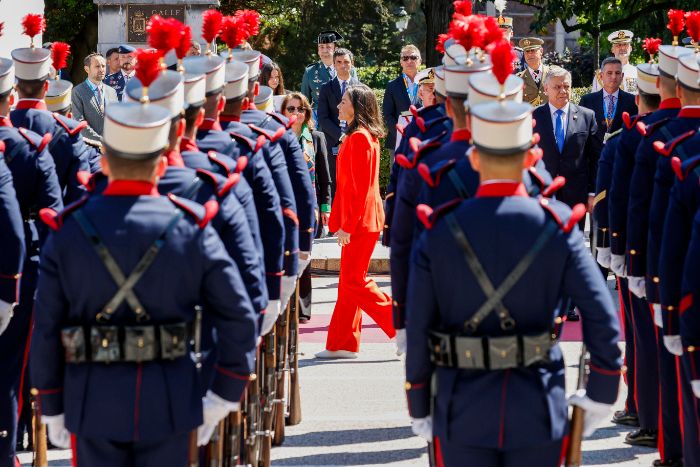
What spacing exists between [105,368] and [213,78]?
2.36m

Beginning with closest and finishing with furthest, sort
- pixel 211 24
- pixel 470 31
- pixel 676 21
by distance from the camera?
pixel 470 31
pixel 211 24
pixel 676 21

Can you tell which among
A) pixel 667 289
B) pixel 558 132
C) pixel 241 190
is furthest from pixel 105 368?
pixel 558 132

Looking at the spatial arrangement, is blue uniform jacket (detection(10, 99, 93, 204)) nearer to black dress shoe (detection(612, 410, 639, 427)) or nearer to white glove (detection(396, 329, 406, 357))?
white glove (detection(396, 329, 406, 357))

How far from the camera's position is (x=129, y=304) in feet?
16.0

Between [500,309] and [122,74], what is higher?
[500,309]

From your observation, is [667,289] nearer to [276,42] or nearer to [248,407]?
[248,407]

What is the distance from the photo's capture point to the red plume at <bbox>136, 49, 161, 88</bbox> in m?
5.24

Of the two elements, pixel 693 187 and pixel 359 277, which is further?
pixel 359 277

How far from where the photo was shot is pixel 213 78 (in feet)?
22.8

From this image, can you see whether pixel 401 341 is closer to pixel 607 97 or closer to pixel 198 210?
pixel 198 210

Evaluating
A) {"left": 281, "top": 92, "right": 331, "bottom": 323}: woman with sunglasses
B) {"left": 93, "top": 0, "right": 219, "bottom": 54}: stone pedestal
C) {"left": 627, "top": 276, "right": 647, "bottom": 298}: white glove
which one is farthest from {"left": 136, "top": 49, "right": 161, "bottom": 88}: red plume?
{"left": 93, "top": 0, "right": 219, "bottom": 54}: stone pedestal

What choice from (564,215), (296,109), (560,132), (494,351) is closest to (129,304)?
(494,351)

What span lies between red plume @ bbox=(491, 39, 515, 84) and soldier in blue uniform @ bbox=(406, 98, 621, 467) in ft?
0.71

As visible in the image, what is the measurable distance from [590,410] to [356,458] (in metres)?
2.98
